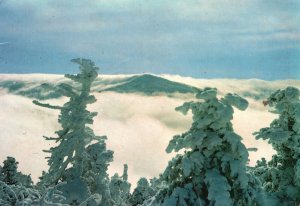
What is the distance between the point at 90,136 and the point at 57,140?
1.99 m

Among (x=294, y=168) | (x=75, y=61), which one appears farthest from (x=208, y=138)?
(x=75, y=61)

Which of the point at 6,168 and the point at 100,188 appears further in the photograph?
the point at 6,168

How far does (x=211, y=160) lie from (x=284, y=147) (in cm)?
662

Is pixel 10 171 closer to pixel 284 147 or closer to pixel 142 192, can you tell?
pixel 142 192

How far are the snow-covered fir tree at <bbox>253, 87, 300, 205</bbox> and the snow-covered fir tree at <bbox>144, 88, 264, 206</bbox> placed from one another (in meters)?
4.59

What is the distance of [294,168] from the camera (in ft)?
63.1

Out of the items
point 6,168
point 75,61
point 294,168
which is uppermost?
point 75,61

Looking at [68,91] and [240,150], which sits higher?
[68,91]

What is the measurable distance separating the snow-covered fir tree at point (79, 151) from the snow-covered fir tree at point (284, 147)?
10.6 meters

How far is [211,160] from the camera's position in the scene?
14.9m

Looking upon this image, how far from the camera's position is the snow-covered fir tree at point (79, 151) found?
25.3 metres

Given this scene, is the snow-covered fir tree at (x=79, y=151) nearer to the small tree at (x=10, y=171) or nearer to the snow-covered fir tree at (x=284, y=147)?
Answer: the snow-covered fir tree at (x=284, y=147)

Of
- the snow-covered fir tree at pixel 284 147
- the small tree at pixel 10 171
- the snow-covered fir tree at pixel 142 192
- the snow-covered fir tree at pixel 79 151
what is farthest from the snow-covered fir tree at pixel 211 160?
the small tree at pixel 10 171

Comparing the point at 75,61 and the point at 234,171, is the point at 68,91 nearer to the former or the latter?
the point at 75,61
